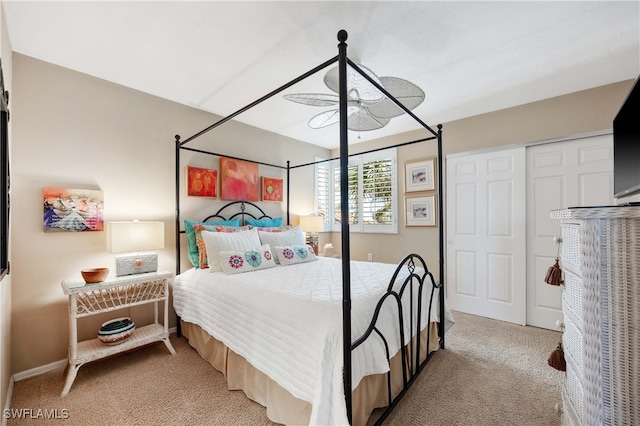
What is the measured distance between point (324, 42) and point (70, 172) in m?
2.40

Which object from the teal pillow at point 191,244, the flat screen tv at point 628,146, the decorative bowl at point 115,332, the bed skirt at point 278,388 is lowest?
the bed skirt at point 278,388

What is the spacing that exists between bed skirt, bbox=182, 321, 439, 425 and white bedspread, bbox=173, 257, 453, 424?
0.12m

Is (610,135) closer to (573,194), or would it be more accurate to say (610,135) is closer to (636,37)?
(573,194)

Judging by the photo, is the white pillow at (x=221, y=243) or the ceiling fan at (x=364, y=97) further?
the white pillow at (x=221, y=243)

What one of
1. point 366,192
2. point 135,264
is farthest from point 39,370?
point 366,192

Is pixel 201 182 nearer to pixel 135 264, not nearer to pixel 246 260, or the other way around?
pixel 135 264

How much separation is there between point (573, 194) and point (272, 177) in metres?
3.62

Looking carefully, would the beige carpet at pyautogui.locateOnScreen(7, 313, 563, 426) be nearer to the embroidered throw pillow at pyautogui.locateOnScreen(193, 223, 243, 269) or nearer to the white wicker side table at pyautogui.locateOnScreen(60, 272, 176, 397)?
the white wicker side table at pyautogui.locateOnScreen(60, 272, 176, 397)

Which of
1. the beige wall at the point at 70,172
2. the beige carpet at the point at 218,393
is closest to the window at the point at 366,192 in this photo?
the beige carpet at the point at 218,393

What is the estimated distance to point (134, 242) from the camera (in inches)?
93.5

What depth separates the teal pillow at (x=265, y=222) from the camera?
11.7 feet

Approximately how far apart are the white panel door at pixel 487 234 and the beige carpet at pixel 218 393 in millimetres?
824

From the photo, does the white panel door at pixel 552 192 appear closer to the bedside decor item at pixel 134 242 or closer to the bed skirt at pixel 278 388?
the bed skirt at pixel 278 388

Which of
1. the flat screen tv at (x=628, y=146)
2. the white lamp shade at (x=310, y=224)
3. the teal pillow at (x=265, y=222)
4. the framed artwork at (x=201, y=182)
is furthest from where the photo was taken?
the white lamp shade at (x=310, y=224)
